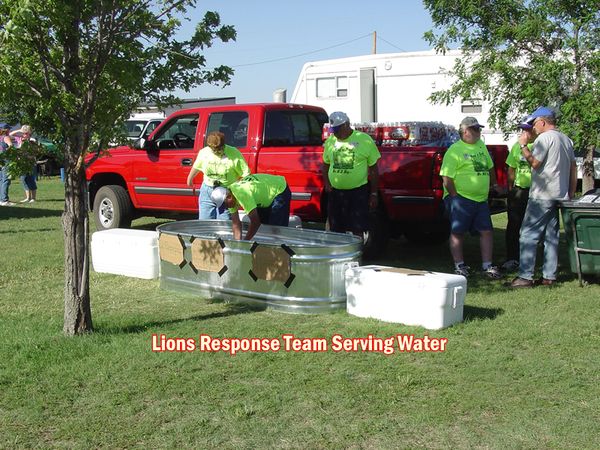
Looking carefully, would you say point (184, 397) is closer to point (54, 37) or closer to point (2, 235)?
point (54, 37)

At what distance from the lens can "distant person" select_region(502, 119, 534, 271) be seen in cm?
786

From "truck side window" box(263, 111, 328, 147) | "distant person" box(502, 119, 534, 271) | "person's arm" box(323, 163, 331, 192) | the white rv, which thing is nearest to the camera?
"person's arm" box(323, 163, 331, 192)

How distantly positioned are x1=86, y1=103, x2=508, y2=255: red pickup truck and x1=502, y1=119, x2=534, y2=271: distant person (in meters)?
0.53

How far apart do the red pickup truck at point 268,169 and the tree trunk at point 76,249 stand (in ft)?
6.94

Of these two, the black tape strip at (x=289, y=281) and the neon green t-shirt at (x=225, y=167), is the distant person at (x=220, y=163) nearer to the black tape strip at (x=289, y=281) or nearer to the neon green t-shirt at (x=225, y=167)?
the neon green t-shirt at (x=225, y=167)

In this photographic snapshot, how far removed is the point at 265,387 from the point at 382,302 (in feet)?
5.44

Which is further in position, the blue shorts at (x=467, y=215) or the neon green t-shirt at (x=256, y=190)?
the blue shorts at (x=467, y=215)

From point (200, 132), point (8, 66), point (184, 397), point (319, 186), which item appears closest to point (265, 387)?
point (184, 397)

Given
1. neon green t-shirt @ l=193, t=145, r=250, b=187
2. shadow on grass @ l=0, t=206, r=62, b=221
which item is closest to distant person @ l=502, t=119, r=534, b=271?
Answer: neon green t-shirt @ l=193, t=145, r=250, b=187

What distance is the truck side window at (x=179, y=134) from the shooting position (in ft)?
32.4

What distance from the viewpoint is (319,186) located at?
840 centimetres

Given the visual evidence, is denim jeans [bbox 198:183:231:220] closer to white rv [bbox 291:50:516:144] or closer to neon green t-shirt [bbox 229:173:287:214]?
neon green t-shirt [bbox 229:173:287:214]

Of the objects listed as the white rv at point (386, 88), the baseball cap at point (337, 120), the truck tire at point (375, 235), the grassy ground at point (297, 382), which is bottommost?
the grassy ground at point (297, 382)

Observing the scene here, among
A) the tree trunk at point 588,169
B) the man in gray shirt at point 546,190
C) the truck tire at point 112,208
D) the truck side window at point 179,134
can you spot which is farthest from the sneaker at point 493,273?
the truck tire at point 112,208
